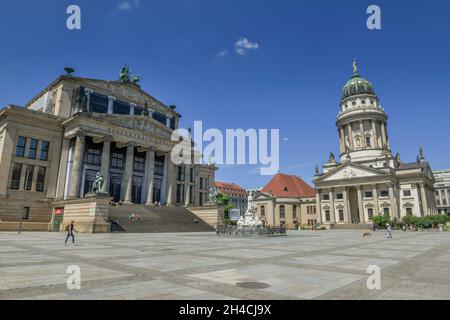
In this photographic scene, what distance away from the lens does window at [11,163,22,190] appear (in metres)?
39.7

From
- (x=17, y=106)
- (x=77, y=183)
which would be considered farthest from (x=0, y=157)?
(x=77, y=183)

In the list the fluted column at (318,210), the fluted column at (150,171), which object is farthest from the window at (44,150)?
the fluted column at (318,210)

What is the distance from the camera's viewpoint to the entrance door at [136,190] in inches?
2003

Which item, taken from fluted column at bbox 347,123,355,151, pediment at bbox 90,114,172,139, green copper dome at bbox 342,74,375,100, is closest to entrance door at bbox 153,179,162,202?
pediment at bbox 90,114,172,139

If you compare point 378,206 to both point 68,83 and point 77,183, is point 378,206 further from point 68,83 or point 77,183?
point 68,83

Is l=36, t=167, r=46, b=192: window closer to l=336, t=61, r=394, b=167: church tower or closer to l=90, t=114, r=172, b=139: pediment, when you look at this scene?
l=90, t=114, r=172, b=139: pediment

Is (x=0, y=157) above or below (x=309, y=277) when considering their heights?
above

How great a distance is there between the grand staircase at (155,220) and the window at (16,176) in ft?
44.6

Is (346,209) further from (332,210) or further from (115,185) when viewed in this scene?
(115,185)

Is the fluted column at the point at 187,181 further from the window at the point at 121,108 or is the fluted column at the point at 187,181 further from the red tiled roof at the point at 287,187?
the red tiled roof at the point at 287,187

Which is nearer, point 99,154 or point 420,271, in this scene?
point 420,271
